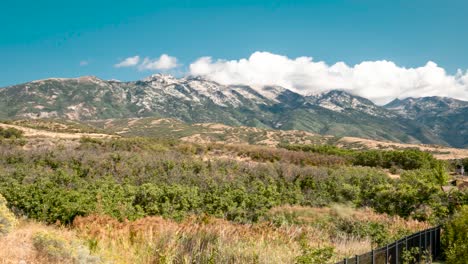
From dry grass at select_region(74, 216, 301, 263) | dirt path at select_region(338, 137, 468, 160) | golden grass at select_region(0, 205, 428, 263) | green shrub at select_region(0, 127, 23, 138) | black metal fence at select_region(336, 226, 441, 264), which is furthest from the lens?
dirt path at select_region(338, 137, 468, 160)

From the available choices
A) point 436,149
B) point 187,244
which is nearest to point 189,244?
point 187,244

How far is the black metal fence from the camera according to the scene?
7.42m

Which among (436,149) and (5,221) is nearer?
(5,221)

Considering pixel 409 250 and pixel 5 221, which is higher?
pixel 5 221

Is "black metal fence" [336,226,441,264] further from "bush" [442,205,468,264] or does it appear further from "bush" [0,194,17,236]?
"bush" [0,194,17,236]

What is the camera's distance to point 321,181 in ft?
86.1

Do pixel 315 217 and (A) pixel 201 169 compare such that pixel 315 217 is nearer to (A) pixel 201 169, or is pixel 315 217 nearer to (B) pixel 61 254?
(B) pixel 61 254

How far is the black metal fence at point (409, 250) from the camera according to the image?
Answer: 24.3 ft

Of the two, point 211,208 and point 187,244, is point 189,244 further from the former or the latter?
point 211,208

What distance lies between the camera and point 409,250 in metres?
9.89

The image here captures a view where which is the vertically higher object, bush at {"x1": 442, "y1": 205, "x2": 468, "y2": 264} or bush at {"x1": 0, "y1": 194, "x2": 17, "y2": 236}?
bush at {"x1": 0, "y1": 194, "x2": 17, "y2": 236}

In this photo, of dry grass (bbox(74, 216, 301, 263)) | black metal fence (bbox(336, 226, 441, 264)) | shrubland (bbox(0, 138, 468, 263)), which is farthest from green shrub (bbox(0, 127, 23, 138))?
black metal fence (bbox(336, 226, 441, 264))

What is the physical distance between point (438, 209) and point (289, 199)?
722cm

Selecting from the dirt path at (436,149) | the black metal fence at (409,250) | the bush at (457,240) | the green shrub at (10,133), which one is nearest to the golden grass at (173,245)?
the black metal fence at (409,250)
